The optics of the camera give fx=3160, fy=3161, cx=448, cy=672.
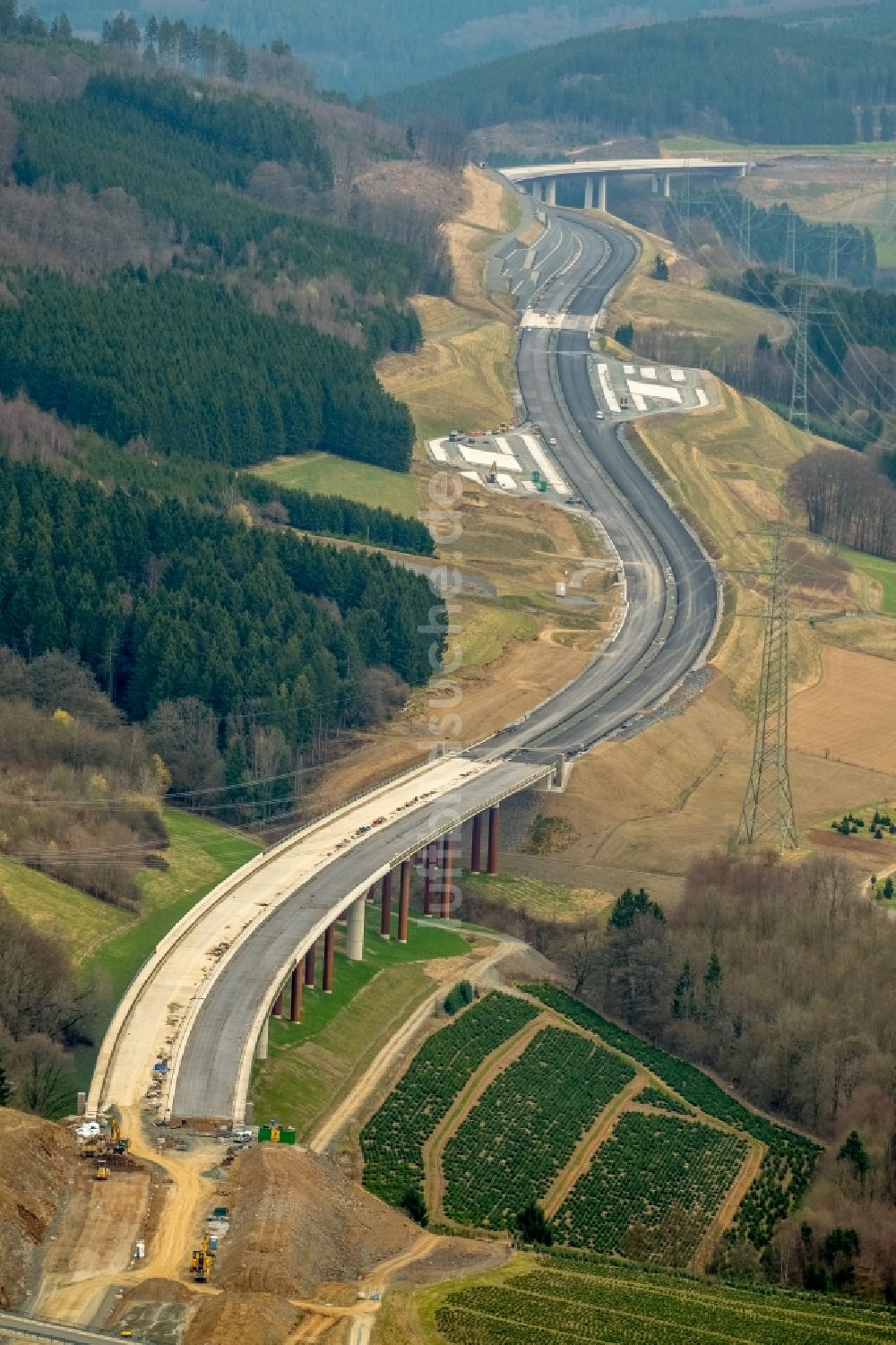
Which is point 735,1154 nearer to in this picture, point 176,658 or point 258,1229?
point 258,1229

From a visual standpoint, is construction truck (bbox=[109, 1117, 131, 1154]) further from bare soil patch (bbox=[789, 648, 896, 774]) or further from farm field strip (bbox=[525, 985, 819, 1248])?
bare soil patch (bbox=[789, 648, 896, 774])

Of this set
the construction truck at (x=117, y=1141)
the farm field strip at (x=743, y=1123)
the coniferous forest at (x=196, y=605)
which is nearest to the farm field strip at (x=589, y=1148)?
the farm field strip at (x=743, y=1123)

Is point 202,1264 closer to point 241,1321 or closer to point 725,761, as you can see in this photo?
point 241,1321

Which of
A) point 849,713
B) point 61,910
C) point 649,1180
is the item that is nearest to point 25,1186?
point 649,1180

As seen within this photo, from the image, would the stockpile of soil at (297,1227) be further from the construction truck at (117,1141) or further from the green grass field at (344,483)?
the green grass field at (344,483)

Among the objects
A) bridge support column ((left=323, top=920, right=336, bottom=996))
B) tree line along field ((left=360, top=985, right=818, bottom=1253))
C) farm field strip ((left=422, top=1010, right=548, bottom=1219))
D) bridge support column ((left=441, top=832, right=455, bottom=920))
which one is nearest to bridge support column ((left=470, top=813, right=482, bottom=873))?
bridge support column ((left=441, top=832, right=455, bottom=920))

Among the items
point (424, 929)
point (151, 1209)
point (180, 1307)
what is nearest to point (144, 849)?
point (424, 929)
